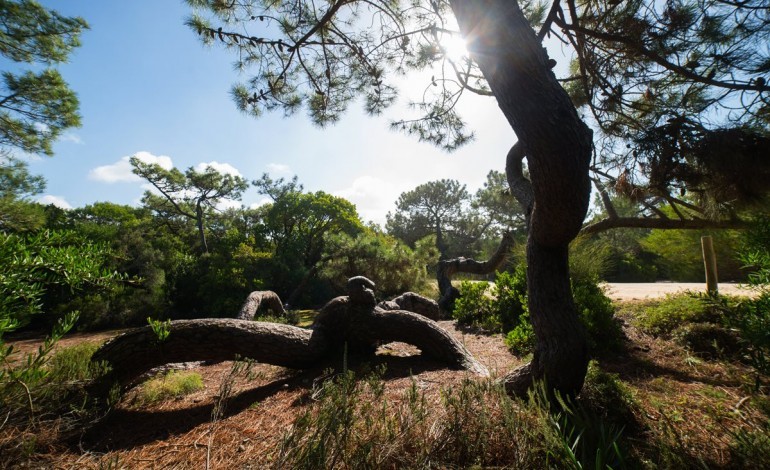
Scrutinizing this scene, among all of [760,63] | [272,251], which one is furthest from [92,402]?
[272,251]

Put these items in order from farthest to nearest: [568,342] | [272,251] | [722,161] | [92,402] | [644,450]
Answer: [272,251] → [92,402] → [722,161] → [568,342] → [644,450]

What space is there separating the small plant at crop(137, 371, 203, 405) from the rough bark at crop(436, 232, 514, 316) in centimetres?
722

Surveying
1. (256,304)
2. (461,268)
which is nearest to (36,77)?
(256,304)

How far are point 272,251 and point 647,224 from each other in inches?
599

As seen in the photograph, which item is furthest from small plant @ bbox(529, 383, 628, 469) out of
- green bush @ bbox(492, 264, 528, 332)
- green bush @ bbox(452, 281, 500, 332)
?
green bush @ bbox(452, 281, 500, 332)

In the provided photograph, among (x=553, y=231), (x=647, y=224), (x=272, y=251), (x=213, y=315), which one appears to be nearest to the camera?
(x=553, y=231)

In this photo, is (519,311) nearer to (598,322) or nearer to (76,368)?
(598,322)

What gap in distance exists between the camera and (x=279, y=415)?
258 centimetres

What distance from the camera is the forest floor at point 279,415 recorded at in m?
1.71

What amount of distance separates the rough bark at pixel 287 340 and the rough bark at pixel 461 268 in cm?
571

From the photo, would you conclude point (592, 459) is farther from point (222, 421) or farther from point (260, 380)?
point (260, 380)

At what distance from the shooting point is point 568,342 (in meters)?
2.12

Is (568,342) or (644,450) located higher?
(568,342)

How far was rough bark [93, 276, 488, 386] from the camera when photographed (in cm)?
322
